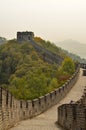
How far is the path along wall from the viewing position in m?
18.2

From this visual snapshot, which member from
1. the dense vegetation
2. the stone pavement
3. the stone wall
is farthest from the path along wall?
the dense vegetation

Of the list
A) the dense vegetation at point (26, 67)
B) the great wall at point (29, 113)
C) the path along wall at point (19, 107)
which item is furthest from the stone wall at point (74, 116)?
the dense vegetation at point (26, 67)

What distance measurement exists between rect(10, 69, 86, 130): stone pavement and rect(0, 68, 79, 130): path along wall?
35cm

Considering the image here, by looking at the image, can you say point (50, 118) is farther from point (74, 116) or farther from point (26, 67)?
point (26, 67)

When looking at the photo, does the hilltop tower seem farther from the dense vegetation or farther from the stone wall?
the stone wall

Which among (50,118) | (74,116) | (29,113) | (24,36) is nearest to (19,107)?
(29,113)

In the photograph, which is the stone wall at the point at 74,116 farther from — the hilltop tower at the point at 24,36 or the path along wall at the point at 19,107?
the hilltop tower at the point at 24,36

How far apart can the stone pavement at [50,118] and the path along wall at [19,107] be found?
13.6 inches

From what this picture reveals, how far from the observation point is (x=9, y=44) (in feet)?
351

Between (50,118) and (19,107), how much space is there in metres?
3.75

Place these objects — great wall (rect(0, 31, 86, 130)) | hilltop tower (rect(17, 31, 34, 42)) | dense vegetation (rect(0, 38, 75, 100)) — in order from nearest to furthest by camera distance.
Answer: great wall (rect(0, 31, 86, 130)) → dense vegetation (rect(0, 38, 75, 100)) → hilltop tower (rect(17, 31, 34, 42))

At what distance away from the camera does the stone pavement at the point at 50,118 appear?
20.5 m

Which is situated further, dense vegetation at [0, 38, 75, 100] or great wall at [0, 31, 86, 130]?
dense vegetation at [0, 38, 75, 100]

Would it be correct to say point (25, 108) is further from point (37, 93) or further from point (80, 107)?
point (37, 93)
